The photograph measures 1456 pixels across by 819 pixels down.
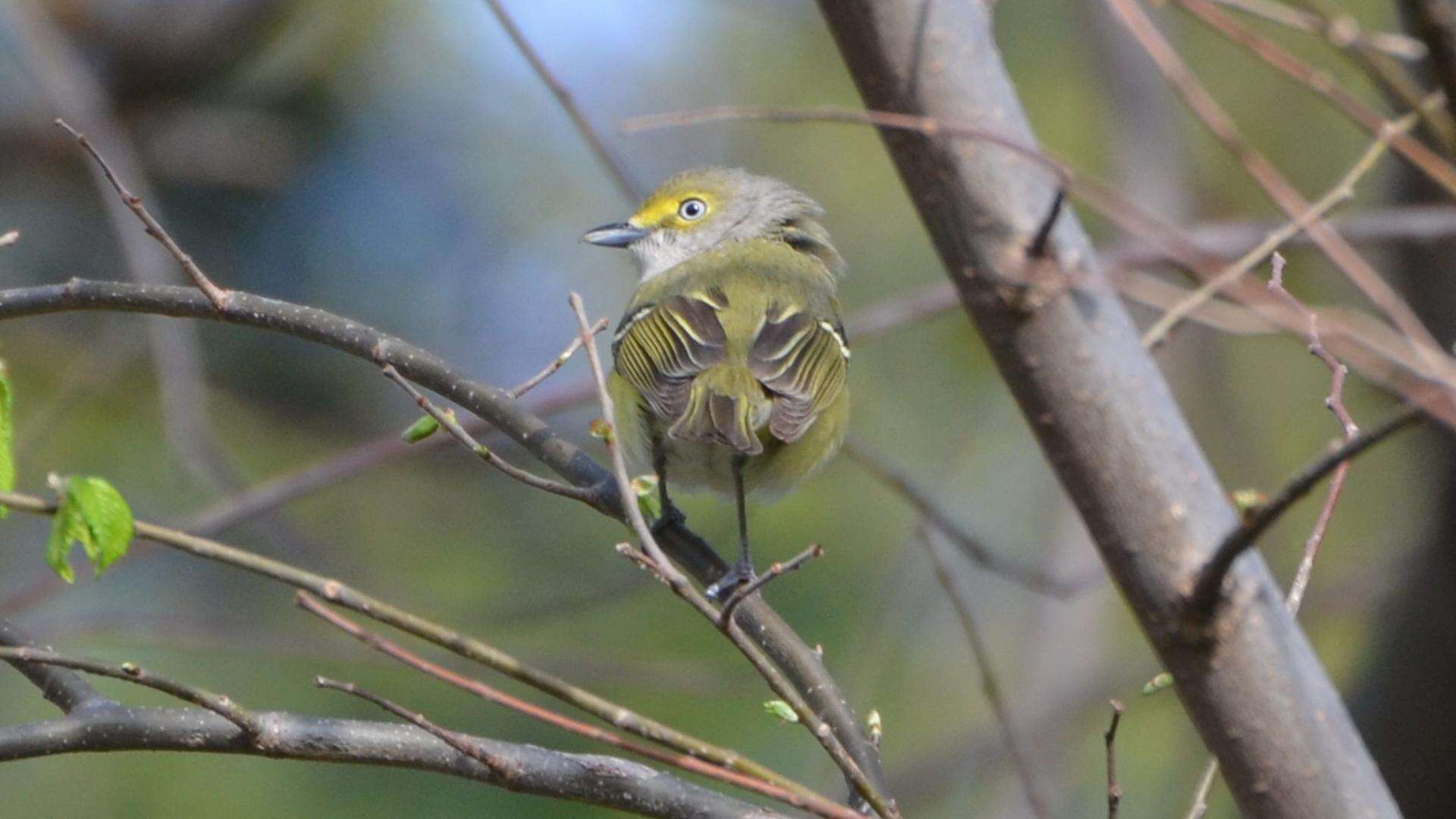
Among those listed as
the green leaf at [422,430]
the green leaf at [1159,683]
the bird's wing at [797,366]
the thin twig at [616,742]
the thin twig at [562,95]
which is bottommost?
the thin twig at [616,742]

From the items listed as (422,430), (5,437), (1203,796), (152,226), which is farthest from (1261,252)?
(5,437)

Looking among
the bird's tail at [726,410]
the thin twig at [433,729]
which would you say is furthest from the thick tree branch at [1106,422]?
the thin twig at [433,729]

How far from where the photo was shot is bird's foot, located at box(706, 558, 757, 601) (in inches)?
112

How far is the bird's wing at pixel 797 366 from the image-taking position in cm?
346

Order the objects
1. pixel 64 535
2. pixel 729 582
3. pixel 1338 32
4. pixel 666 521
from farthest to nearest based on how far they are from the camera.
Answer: pixel 666 521
pixel 729 582
pixel 1338 32
pixel 64 535

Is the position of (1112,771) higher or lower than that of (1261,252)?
lower

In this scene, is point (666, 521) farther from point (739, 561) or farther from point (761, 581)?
point (761, 581)

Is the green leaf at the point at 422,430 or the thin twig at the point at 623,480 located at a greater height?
the green leaf at the point at 422,430

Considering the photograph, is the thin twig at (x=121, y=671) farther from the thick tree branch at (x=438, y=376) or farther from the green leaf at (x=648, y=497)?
the green leaf at (x=648, y=497)

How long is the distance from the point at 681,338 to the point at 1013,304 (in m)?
1.39

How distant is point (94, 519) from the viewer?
1765 millimetres

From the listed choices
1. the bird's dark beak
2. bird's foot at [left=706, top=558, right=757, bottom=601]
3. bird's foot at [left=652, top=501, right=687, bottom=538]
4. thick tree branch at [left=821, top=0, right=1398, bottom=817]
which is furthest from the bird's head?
thick tree branch at [left=821, top=0, right=1398, bottom=817]

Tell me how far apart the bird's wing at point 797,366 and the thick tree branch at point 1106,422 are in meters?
0.92

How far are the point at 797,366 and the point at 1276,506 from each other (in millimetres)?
1910
